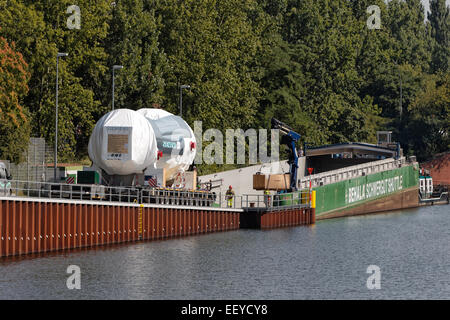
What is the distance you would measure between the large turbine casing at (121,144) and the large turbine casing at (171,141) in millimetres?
2601

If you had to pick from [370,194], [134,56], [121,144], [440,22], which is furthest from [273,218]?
[440,22]

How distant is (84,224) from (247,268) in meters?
9.44

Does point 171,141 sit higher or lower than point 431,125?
lower

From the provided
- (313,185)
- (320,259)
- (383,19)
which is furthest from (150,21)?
(383,19)

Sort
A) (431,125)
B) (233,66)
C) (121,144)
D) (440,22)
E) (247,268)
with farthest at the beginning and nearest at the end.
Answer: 1. (440,22)
2. (431,125)
3. (233,66)
4. (121,144)
5. (247,268)

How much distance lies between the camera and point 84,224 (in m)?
53.9

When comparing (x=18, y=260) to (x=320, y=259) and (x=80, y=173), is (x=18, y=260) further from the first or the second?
(x=320, y=259)

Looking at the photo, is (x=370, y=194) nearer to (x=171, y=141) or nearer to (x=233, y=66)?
(x=233, y=66)

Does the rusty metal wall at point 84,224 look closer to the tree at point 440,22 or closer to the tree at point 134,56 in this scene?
the tree at point 134,56

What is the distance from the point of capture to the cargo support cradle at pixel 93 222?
49031 mm

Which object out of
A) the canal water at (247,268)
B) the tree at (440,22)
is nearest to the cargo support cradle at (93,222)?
the canal water at (247,268)

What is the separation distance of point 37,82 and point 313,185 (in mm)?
22758

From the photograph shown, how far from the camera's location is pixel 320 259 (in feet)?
179

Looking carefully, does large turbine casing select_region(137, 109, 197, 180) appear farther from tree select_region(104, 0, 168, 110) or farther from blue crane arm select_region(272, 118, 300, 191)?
tree select_region(104, 0, 168, 110)
